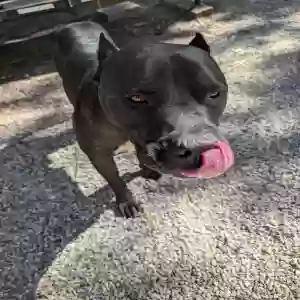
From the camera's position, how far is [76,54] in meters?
1.75

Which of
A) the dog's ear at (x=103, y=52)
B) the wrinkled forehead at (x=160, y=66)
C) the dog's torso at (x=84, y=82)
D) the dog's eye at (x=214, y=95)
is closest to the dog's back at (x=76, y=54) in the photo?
the dog's torso at (x=84, y=82)

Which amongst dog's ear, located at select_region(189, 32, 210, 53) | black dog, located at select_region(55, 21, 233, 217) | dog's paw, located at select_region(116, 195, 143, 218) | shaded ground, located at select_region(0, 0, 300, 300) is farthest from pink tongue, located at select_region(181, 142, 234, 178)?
dog's paw, located at select_region(116, 195, 143, 218)

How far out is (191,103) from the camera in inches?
45.8

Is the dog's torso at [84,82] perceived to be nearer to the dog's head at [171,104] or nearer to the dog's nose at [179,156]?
the dog's head at [171,104]

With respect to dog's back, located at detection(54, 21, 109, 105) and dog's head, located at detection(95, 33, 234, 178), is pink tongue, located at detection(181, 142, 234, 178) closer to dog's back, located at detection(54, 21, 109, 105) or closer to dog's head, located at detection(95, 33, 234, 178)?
dog's head, located at detection(95, 33, 234, 178)

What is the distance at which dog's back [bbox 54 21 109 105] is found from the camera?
168 cm

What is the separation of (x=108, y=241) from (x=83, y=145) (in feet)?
1.05

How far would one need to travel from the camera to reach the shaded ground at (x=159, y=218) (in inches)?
59.8

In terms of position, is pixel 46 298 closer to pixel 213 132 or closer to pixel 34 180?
pixel 34 180

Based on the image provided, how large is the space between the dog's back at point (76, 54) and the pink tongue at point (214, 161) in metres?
0.59

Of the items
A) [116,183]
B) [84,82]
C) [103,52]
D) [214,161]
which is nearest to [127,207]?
[116,183]

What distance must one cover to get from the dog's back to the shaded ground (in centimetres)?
37

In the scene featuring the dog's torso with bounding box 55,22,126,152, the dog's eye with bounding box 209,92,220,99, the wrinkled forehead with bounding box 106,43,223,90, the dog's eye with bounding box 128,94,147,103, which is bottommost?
the dog's torso with bounding box 55,22,126,152

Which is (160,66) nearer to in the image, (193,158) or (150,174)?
(193,158)
